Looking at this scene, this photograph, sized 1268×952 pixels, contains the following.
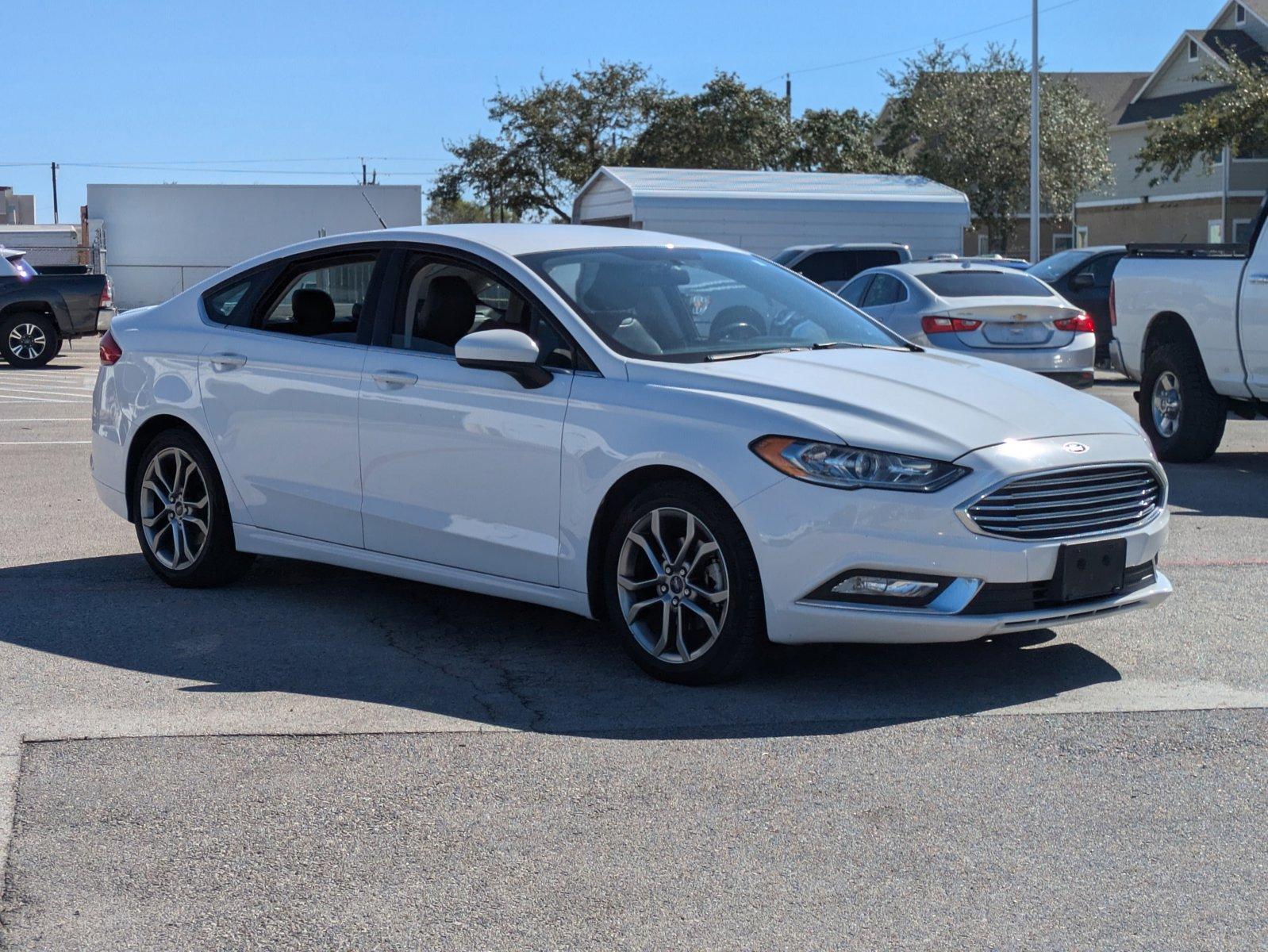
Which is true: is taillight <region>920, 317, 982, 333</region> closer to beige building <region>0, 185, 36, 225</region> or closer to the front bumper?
the front bumper

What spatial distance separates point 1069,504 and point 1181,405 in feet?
23.1

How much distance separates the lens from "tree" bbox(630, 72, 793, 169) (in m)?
58.6

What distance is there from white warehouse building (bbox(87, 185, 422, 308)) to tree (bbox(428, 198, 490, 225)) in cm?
1956

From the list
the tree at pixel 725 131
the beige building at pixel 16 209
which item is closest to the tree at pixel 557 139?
the tree at pixel 725 131

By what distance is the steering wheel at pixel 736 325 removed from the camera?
20.9 feet

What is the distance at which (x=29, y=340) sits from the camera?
2398cm

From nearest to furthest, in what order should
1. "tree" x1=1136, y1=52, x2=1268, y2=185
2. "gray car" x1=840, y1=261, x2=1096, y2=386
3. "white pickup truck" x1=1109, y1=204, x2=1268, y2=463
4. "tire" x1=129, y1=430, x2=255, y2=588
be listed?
"tire" x1=129, y1=430, x2=255, y2=588
"white pickup truck" x1=1109, y1=204, x2=1268, y2=463
"gray car" x1=840, y1=261, x2=1096, y2=386
"tree" x1=1136, y1=52, x2=1268, y2=185

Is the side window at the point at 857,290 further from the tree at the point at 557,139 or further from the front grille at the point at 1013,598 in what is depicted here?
the tree at the point at 557,139

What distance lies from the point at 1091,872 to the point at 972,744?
1.03 m

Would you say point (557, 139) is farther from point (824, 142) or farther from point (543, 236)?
point (543, 236)

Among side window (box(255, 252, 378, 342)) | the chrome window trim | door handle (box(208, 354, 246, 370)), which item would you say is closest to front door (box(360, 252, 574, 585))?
side window (box(255, 252, 378, 342))

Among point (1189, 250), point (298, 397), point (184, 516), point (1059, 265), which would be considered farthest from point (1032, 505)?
point (1059, 265)

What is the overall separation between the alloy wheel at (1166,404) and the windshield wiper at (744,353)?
6.68m

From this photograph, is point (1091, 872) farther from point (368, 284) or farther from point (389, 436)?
point (368, 284)
